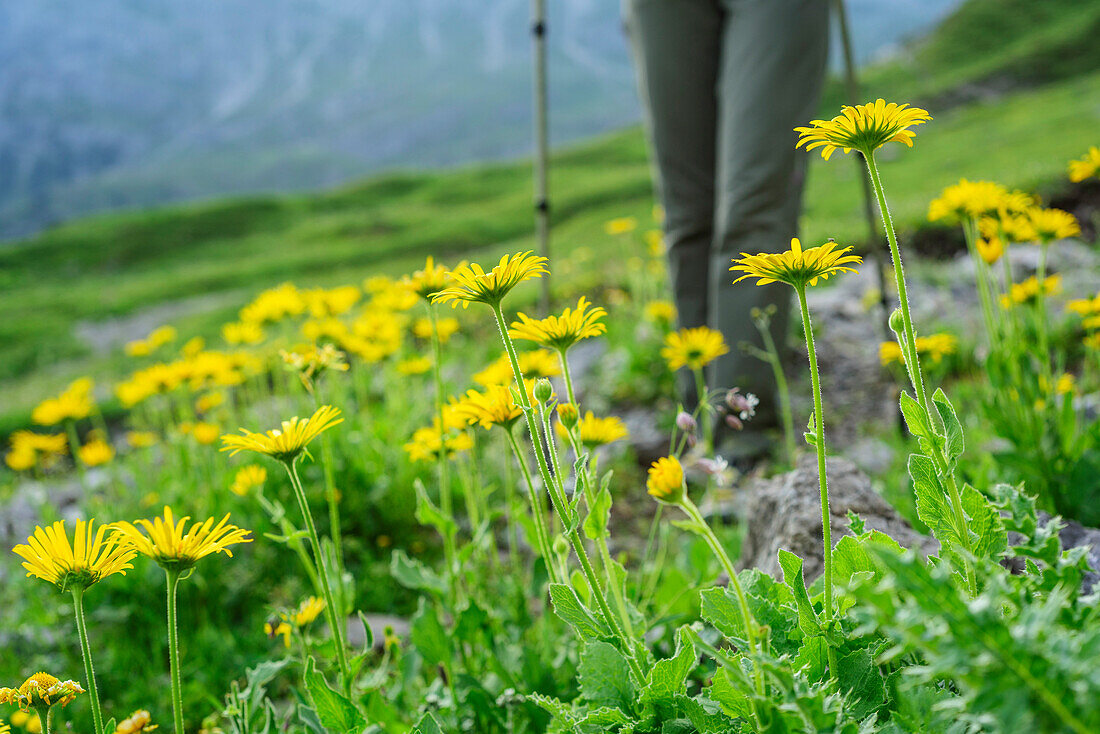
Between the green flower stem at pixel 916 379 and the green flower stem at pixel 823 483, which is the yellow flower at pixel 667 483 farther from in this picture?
the green flower stem at pixel 916 379

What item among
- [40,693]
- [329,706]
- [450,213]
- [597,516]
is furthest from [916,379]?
[450,213]

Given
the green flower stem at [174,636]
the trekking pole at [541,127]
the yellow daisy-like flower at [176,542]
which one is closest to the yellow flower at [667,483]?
Result: the yellow daisy-like flower at [176,542]

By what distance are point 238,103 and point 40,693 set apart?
192 metres

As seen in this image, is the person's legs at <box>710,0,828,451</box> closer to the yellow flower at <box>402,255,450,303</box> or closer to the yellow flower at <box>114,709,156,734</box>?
the yellow flower at <box>402,255,450,303</box>

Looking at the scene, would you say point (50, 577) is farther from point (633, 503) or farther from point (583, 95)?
point (583, 95)

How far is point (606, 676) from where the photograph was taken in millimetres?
1231

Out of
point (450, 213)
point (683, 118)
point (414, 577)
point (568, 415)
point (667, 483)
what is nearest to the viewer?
point (667, 483)

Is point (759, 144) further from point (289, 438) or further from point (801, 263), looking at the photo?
point (289, 438)

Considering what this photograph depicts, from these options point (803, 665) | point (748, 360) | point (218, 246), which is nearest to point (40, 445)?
point (748, 360)

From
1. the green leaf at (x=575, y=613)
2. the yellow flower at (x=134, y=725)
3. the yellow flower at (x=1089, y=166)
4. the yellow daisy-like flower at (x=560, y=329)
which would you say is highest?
the yellow flower at (x=1089, y=166)

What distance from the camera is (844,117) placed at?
41.9 inches

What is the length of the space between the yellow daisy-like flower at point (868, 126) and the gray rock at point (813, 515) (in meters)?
0.94

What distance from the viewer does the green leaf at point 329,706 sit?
4.27 feet

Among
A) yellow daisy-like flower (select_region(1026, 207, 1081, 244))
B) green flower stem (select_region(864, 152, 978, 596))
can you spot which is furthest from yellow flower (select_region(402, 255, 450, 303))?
yellow daisy-like flower (select_region(1026, 207, 1081, 244))
